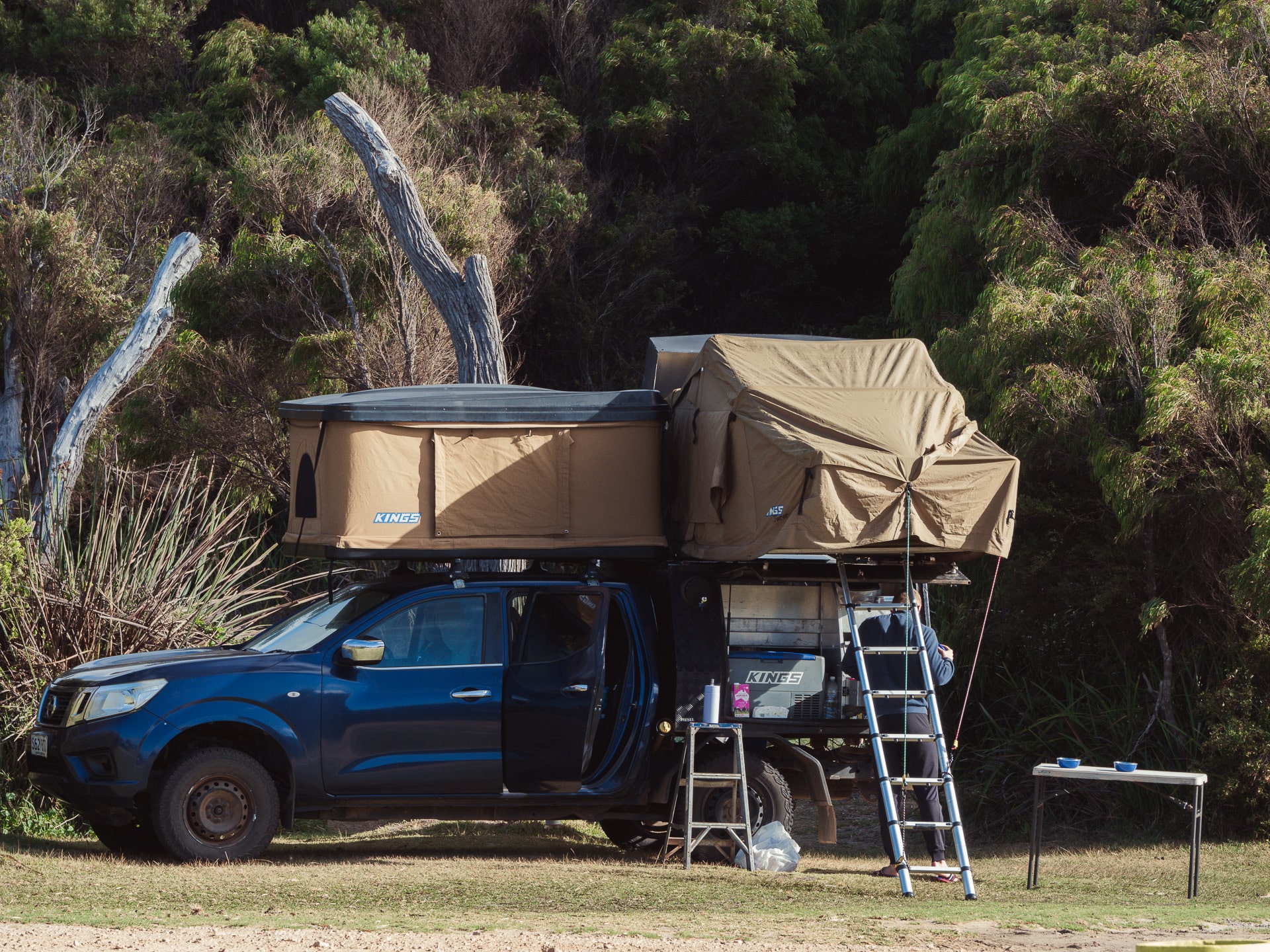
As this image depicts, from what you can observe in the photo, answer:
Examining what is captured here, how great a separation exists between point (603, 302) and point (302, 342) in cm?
858

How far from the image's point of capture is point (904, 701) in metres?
9.08

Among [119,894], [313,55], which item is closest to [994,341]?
[119,894]

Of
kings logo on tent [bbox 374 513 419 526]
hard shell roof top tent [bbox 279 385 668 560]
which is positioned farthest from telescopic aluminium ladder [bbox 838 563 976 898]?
kings logo on tent [bbox 374 513 419 526]

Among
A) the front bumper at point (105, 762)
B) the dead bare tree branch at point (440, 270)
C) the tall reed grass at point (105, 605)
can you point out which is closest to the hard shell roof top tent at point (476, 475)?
the front bumper at point (105, 762)

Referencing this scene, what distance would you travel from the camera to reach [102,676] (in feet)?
28.5

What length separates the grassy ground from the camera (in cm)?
683

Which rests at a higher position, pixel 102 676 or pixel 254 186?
pixel 254 186

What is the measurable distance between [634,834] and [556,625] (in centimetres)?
193

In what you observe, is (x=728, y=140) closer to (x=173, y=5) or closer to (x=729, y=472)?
(x=173, y=5)

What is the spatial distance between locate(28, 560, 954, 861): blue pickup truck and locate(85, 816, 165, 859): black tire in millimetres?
13

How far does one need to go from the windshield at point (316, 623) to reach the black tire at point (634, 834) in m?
2.29

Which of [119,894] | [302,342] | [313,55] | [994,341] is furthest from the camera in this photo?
[313,55]

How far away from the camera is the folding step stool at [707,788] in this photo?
891 cm

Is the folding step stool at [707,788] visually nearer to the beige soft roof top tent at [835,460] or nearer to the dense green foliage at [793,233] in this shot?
the beige soft roof top tent at [835,460]
